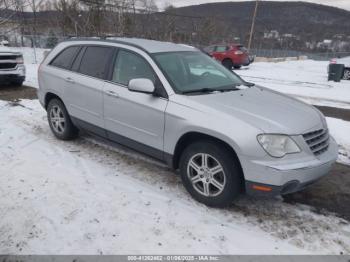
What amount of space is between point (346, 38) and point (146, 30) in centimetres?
Result: 3535

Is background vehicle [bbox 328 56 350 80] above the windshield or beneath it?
beneath

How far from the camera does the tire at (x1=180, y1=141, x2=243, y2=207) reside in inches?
133

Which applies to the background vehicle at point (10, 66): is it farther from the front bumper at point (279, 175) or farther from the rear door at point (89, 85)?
the front bumper at point (279, 175)

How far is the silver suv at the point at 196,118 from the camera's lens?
10.6 ft

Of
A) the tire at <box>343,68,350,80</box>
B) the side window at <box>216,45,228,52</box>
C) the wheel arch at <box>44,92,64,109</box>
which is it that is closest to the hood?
the wheel arch at <box>44,92,64,109</box>

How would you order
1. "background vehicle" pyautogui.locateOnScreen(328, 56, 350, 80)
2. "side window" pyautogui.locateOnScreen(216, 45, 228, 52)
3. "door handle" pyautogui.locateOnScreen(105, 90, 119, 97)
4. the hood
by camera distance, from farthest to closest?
"side window" pyautogui.locateOnScreen(216, 45, 228, 52) → "background vehicle" pyautogui.locateOnScreen(328, 56, 350, 80) → "door handle" pyautogui.locateOnScreen(105, 90, 119, 97) → the hood

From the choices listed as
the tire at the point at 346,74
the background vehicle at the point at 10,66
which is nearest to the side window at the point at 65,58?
the background vehicle at the point at 10,66

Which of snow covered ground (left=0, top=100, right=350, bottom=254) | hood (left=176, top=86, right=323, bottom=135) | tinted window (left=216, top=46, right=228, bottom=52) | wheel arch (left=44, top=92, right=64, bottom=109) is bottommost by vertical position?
snow covered ground (left=0, top=100, right=350, bottom=254)

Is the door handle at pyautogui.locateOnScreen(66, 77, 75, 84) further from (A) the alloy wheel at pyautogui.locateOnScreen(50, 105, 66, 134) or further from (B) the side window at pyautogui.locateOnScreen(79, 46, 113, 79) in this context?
(A) the alloy wheel at pyautogui.locateOnScreen(50, 105, 66, 134)

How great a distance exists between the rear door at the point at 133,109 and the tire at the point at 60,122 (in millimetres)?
1142

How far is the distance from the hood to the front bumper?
0.33 metres

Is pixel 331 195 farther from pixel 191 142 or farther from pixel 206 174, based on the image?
pixel 191 142

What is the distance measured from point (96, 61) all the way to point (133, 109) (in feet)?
3.98

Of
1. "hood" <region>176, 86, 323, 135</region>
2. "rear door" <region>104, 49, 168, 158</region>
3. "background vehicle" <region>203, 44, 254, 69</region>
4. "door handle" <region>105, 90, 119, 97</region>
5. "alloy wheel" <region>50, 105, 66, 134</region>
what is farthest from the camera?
"background vehicle" <region>203, 44, 254, 69</region>
